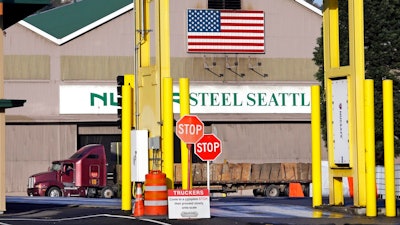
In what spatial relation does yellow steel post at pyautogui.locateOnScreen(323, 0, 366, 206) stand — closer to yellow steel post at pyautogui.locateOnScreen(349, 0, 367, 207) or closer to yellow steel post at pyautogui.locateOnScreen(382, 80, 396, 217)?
yellow steel post at pyautogui.locateOnScreen(349, 0, 367, 207)

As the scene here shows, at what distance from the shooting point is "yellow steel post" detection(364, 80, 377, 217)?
25.6 meters

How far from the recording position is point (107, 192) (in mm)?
51312

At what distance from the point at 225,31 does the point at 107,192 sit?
1495cm

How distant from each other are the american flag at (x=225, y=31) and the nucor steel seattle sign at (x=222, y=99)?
222 centimetres

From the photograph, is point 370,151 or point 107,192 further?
point 107,192

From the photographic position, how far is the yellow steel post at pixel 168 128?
27125 millimetres

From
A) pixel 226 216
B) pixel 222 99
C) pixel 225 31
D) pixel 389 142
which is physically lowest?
pixel 226 216

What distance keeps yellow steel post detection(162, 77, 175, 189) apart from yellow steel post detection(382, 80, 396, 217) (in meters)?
5.08

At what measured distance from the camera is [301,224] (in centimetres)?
2356

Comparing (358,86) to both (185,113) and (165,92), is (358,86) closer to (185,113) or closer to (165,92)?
(185,113)

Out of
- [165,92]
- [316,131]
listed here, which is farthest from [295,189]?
[165,92]

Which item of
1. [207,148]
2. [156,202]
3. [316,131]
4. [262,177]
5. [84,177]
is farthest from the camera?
[262,177]

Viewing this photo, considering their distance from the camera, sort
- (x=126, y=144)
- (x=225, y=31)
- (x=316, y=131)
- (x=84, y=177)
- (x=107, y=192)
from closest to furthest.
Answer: (x=316, y=131), (x=126, y=144), (x=107, y=192), (x=84, y=177), (x=225, y=31)

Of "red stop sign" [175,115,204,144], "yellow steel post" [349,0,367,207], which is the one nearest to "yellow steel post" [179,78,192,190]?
"red stop sign" [175,115,204,144]
